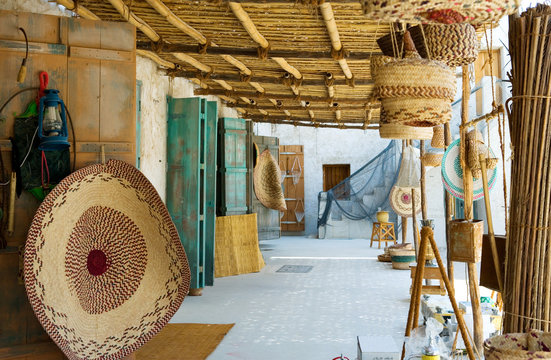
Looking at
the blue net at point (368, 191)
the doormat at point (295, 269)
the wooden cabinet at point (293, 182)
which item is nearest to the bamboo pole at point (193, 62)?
the doormat at point (295, 269)

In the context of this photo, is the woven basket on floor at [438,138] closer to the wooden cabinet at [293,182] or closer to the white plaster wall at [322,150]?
the white plaster wall at [322,150]

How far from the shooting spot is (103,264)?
3.15 metres

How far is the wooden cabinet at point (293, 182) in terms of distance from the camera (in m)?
14.0

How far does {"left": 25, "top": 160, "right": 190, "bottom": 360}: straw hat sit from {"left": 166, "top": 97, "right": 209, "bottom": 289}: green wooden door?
2.48 metres

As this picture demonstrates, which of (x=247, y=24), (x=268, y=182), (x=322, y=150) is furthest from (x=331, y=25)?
(x=322, y=150)

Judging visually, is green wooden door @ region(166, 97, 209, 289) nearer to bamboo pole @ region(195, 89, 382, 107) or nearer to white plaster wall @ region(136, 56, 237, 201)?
white plaster wall @ region(136, 56, 237, 201)

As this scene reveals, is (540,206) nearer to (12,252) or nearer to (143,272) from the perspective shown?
(143,272)

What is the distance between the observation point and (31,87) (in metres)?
3.04

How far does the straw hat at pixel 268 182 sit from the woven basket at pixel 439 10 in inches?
292

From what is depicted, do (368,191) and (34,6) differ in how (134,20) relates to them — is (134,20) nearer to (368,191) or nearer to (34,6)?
(34,6)

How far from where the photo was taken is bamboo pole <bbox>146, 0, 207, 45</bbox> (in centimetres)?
380

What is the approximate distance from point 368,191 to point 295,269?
15.5 feet

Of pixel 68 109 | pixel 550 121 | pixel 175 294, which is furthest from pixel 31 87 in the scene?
pixel 550 121

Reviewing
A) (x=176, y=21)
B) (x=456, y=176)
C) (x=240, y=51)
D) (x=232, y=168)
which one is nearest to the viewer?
(x=456, y=176)
